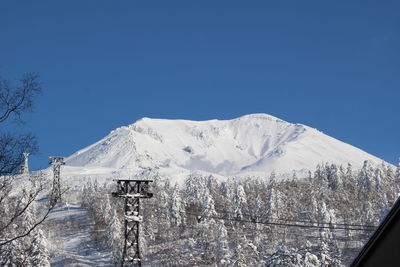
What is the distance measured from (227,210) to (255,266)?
48.6 meters

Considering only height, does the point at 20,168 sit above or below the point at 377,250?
above

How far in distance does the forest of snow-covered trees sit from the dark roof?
4431 centimetres

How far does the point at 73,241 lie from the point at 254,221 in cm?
6550

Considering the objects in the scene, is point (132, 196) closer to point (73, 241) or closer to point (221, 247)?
point (221, 247)

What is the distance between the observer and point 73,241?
4363 inches

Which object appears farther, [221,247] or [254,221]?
[221,247]

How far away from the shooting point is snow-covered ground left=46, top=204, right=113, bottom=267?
3568 inches

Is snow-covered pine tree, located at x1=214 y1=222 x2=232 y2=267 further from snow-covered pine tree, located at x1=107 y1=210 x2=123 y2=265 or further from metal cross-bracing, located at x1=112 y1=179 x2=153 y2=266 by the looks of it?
metal cross-bracing, located at x1=112 y1=179 x2=153 y2=266

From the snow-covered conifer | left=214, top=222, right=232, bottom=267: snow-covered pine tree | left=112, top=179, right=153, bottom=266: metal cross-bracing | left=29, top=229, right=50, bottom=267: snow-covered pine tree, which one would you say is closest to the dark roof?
left=112, top=179, right=153, bottom=266: metal cross-bracing

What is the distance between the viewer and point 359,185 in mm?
131250

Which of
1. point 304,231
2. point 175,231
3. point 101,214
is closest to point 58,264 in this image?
point 175,231

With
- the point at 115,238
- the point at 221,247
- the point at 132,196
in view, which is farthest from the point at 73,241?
the point at 132,196

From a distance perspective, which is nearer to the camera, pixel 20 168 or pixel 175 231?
pixel 20 168

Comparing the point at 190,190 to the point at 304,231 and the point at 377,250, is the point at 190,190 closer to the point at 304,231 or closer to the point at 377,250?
the point at 304,231
